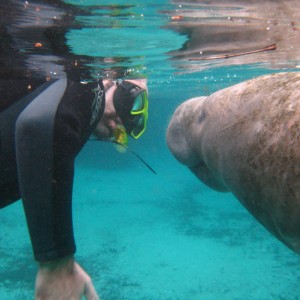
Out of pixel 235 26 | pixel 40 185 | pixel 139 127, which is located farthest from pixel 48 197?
pixel 235 26

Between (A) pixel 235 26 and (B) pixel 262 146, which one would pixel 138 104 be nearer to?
(B) pixel 262 146

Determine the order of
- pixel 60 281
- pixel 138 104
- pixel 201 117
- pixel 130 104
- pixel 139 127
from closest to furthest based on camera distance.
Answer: pixel 60 281 < pixel 201 117 < pixel 130 104 < pixel 138 104 < pixel 139 127

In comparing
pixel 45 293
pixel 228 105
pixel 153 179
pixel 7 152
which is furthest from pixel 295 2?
pixel 153 179

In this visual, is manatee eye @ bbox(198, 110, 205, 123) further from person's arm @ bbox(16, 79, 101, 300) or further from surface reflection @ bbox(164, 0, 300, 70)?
surface reflection @ bbox(164, 0, 300, 70)

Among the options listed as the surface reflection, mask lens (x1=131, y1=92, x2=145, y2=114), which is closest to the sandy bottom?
mask lens (x1=131, y1=92, x2=145, y2=114)

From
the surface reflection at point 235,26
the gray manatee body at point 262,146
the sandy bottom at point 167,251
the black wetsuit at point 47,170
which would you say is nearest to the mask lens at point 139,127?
the gray manatee body at point 262,146

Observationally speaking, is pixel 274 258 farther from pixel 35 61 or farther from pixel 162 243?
pixel 35 61

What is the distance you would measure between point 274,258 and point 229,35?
7.02 m

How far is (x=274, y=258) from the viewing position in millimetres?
10031

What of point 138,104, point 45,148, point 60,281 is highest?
point 45,148

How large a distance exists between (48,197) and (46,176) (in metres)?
0.12

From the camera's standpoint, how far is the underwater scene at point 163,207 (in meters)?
4.89

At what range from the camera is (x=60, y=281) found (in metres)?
1.88

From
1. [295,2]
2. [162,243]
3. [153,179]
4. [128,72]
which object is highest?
[295,2]
